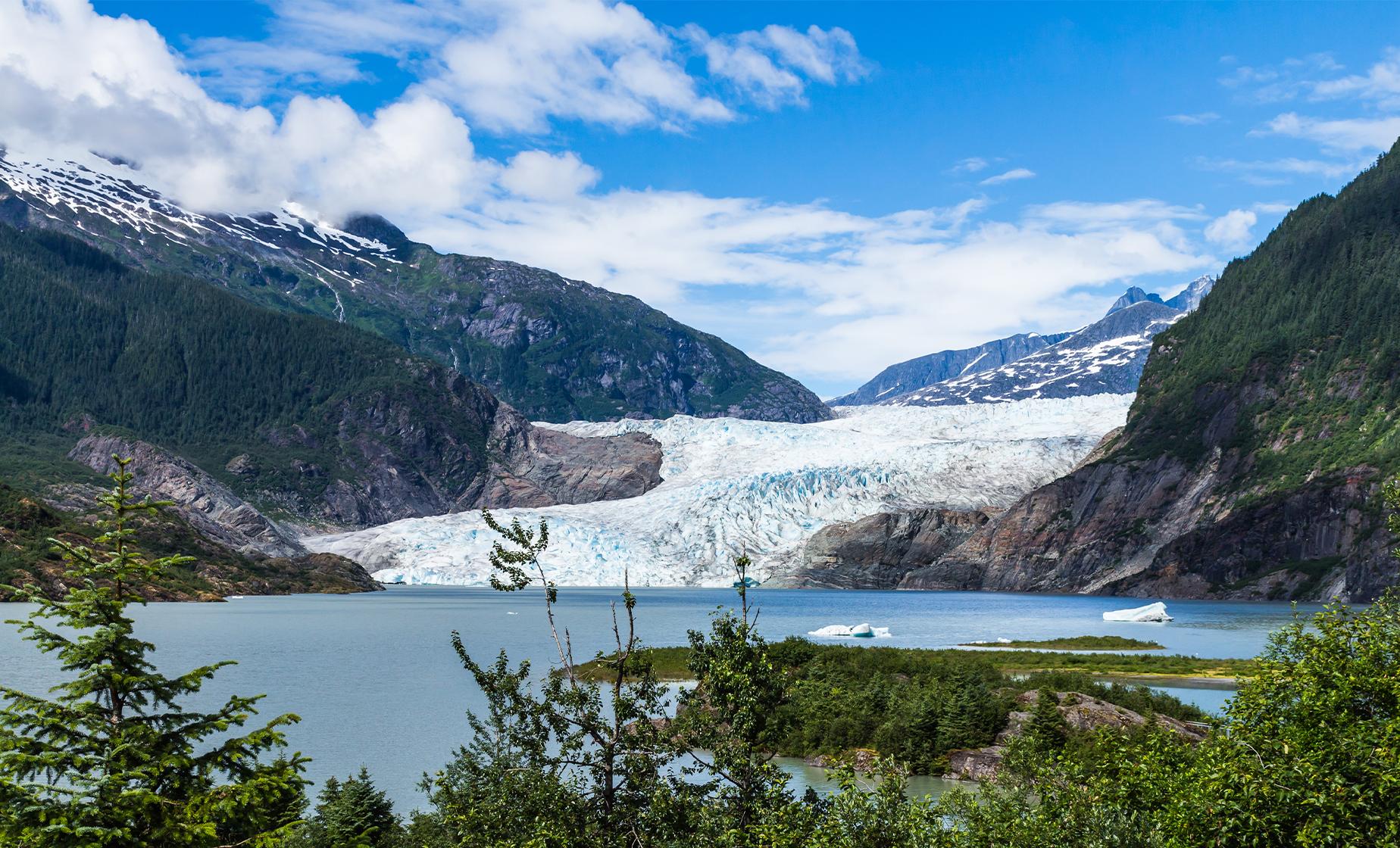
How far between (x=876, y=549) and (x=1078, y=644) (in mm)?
92822

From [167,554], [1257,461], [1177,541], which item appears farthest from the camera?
[1257,461]

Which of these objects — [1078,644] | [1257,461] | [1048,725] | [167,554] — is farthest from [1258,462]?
[167,554]

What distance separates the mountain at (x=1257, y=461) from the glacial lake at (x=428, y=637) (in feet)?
18.6

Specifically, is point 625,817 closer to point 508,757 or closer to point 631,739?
point 631,739

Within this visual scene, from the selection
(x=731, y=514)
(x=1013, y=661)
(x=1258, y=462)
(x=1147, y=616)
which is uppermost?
(x=1258, y=462)

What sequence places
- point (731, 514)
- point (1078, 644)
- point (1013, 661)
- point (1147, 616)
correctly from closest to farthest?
point (1013, 661) < point (1078, 644) < point (1147, 616) < point (731, 514)

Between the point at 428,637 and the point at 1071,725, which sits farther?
the point at 428,637

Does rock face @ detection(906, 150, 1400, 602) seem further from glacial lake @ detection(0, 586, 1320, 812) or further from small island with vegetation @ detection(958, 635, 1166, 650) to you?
small island with vegetation @ detection(958, 635, 1166, 650)

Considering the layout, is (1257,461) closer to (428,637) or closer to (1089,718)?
(428,637)

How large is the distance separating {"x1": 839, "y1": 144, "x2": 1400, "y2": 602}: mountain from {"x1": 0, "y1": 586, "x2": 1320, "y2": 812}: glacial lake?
5663 millimetres

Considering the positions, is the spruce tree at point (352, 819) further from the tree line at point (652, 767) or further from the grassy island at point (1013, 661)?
the grassy island at point (1013, 661)

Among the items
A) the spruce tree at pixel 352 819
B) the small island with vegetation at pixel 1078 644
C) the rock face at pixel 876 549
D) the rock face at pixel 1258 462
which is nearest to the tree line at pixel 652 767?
the spruce tree at pixel 352 819

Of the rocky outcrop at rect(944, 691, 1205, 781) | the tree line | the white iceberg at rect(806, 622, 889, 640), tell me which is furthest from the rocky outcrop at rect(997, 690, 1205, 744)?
the white iceberg at rect(806, 622, 889, 640)

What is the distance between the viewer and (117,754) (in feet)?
43.1
